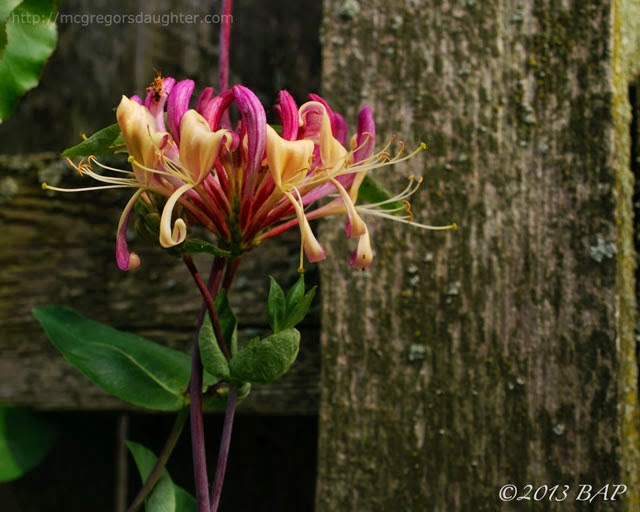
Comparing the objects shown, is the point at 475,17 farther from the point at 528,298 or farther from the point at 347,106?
the point at 528,298

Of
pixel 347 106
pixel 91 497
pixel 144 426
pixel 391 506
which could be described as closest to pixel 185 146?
pixel 347 106

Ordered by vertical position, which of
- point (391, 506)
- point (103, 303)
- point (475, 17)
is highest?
point (475, 17)

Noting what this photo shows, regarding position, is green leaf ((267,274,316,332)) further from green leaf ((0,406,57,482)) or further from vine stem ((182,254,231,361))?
green leaf ((0,406,57,482))

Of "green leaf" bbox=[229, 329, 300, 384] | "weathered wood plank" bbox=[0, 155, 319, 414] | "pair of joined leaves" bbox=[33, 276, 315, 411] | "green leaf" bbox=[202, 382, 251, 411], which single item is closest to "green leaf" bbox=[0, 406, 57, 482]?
"weathered wood plank" bbox=[0, 155, 319, 414]

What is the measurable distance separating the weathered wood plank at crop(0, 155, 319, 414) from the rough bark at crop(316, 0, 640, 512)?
12cm

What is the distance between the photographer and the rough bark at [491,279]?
0.68 m

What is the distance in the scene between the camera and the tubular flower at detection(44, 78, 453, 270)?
497 millimetres

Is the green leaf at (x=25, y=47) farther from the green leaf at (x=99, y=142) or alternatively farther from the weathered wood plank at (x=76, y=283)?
the weathered wood plank at (x=76, y=283)

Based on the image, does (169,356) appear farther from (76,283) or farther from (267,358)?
(76,283)

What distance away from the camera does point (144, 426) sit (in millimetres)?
941

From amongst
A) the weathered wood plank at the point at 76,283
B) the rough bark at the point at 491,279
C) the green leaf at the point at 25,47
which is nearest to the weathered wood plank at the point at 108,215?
the weathered wood plank at the point at 76,283

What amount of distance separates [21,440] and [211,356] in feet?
1.55

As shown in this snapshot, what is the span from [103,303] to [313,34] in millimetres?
414

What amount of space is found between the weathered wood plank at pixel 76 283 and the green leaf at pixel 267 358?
0.30m
